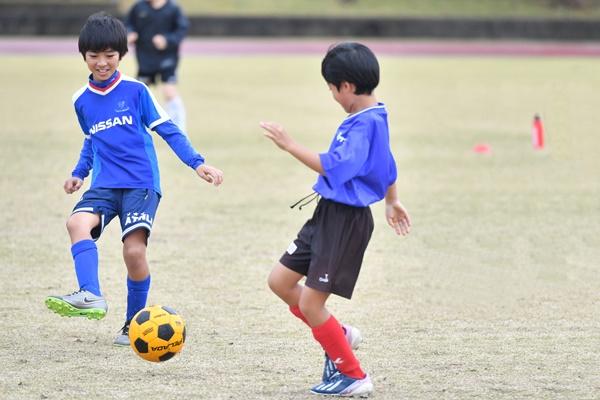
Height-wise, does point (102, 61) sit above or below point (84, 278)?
above

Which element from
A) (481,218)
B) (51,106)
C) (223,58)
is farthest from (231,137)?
(223,58)

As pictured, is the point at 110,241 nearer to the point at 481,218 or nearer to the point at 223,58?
the point at 481,218

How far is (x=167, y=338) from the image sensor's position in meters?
5.53

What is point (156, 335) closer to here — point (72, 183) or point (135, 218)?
point (135, 218)

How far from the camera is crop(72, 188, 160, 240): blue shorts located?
600 centimetres

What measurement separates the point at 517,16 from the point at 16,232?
26816 millimetres

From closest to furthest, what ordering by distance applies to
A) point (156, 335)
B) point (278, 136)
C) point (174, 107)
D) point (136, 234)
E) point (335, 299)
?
1. point (278, 136)
2. point (156, 335)
3. point (136, 234)
4. point (335, 299)
5. point (174, 107)

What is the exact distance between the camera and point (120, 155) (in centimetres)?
610

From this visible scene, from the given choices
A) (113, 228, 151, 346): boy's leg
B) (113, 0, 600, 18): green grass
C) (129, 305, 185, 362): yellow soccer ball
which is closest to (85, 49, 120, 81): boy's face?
(113, 228, 151, 346): boy's leg

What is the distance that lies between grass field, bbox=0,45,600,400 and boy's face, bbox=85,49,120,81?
1348 millimetres

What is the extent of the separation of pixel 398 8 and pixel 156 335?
30.6m

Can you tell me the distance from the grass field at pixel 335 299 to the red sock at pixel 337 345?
17cm

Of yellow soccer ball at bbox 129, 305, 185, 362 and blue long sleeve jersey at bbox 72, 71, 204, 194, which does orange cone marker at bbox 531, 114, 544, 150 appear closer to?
blue long sleeve jersey at bbox 72, 71, 204, 194

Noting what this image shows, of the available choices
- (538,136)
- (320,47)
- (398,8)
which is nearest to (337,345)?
(538,136)
